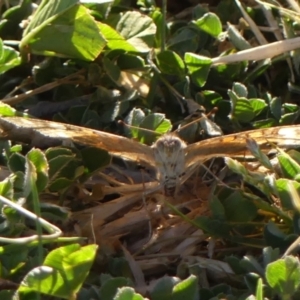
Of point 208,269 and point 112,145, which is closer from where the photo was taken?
point 208,269

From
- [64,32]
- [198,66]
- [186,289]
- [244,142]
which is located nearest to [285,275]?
[186,289]

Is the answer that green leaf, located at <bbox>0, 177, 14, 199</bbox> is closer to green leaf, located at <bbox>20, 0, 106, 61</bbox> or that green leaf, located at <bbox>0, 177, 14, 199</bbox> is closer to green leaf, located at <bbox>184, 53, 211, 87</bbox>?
green leaf, located at <bbox>20, 0, 106, 61</bbox>

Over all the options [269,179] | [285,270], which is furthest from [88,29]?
[285,270]

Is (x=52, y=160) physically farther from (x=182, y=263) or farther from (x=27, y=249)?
(x=182, y=263)

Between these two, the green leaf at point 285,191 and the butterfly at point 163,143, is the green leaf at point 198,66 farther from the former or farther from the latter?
the green leaf at point 285,191

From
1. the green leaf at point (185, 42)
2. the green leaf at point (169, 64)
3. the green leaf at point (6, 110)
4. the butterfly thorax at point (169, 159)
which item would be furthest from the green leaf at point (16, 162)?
the green leaf at point (185, 42)

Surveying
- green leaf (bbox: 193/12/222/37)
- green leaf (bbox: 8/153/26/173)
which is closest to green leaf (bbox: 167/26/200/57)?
green leaf (bbox: 193/12/222/37)
